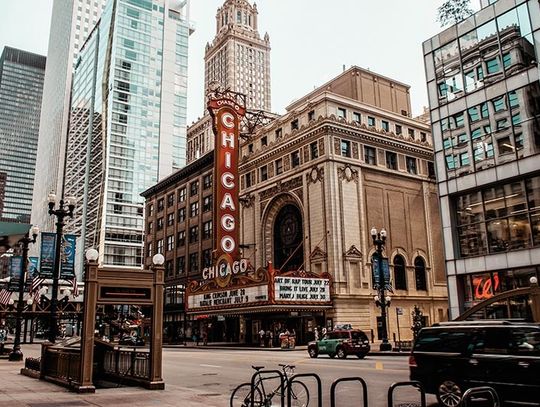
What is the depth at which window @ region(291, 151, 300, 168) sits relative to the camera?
54.8 meters

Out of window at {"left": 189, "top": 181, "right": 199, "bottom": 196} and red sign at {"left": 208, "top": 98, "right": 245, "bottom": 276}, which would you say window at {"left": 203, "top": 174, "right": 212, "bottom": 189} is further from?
red sign at {"left": 208, "top": 98, "right": 245, "bottom": 276}

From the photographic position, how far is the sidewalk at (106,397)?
40.9ft

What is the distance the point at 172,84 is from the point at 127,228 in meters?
43.5

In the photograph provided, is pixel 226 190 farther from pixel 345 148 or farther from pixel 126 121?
pixel 126 121

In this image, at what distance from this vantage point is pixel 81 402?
12766 millimetres

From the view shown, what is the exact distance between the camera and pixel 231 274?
50562mm

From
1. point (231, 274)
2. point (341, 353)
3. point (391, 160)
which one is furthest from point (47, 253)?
point (391, 160)

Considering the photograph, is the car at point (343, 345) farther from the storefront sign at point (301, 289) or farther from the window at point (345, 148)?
the window at point (345, 148)

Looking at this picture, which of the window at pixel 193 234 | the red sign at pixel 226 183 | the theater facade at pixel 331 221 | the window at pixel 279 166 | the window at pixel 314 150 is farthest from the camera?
the window at pixel 193 234

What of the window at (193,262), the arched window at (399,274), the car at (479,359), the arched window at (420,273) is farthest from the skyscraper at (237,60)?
the car at (479,359)

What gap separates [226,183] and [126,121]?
89823mm

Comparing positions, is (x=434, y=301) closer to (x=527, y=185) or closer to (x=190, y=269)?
(x=527, y=185)

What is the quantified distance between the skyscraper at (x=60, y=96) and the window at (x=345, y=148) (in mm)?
141493

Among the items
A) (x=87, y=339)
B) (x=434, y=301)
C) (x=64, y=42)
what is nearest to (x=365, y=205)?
(x=434, y=301)
